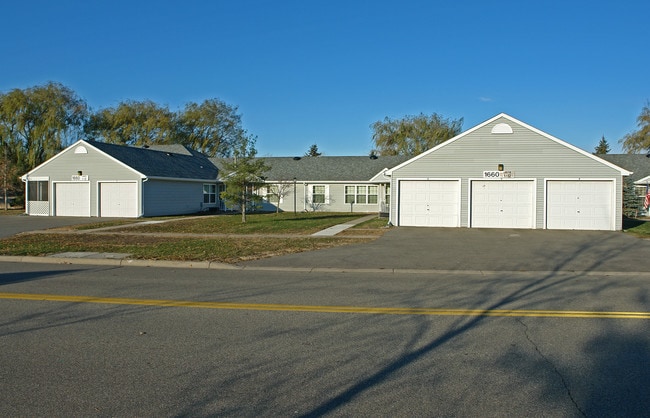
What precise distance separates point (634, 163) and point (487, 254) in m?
33.8

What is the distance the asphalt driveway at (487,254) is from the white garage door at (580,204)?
2583mm

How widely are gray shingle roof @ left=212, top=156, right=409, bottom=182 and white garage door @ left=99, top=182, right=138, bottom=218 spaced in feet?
31.9

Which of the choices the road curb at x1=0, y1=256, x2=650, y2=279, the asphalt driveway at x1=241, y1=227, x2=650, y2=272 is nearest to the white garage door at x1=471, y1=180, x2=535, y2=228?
the asphalt driveway at x1=241, y1=227, x2=650, y2=272

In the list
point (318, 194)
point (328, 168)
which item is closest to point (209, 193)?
point (318, 194)

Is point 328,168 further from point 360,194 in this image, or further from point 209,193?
point 209,193

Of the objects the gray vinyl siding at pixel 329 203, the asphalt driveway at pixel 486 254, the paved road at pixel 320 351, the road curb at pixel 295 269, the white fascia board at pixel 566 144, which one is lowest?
the paved road at pixel 320 351

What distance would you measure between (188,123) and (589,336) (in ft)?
206

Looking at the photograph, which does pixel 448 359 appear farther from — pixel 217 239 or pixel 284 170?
pixel 284 170

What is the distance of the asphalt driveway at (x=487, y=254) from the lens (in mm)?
12719

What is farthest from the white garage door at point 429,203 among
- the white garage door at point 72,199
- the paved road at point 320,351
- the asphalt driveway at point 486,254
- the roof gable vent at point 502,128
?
the white garage door at point 72,199

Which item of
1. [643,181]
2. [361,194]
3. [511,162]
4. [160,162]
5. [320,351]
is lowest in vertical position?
[320,351]

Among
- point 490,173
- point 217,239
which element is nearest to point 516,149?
point 490,173

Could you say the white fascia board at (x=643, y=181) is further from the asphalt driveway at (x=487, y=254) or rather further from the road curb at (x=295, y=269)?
the road curb at (x=295, y=269)

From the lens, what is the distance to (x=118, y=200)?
3309cm
